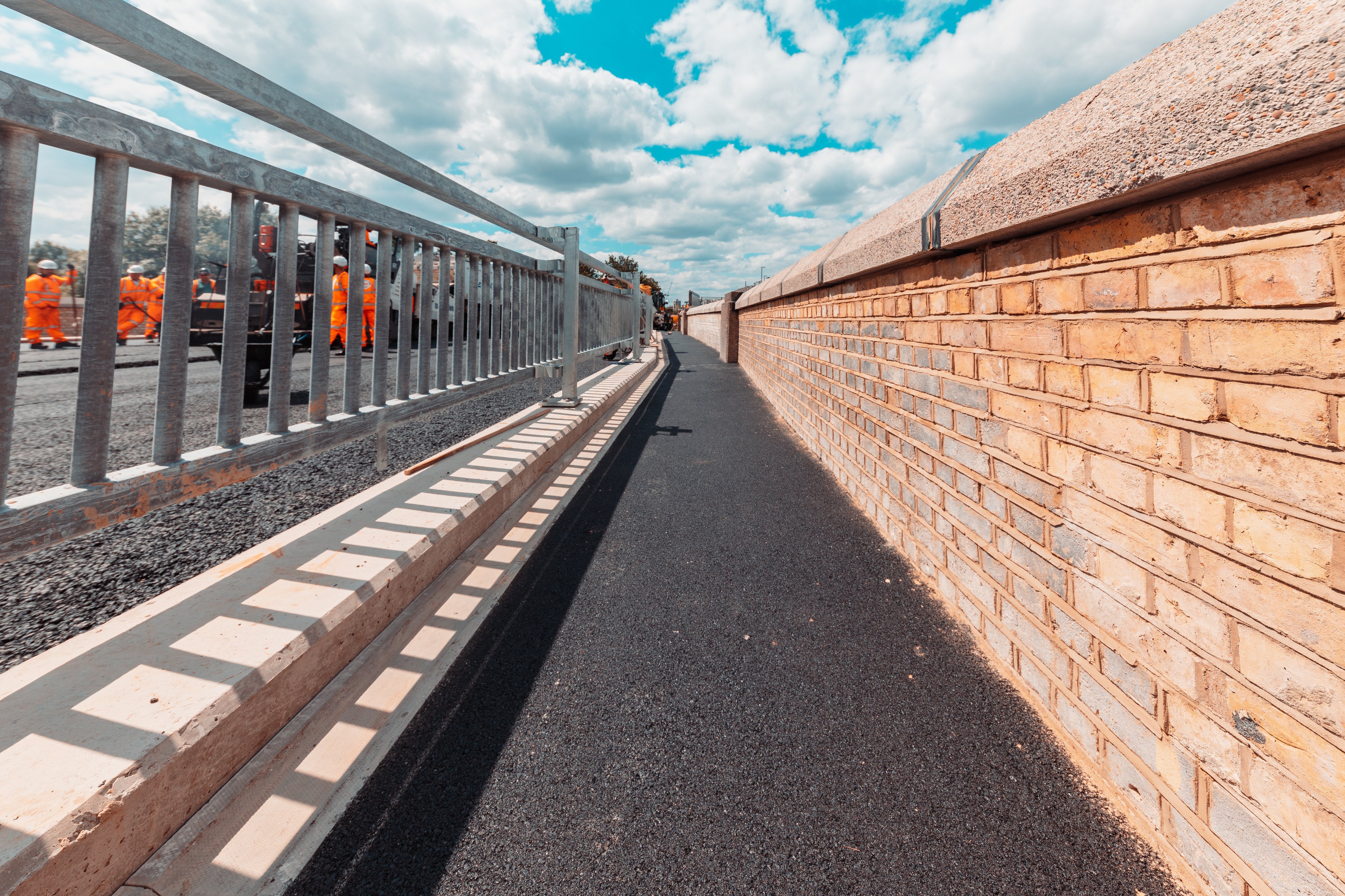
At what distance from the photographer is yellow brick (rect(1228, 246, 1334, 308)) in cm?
98

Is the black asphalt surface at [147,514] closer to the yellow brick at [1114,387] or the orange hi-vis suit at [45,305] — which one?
the yellow brick at [1114,387]

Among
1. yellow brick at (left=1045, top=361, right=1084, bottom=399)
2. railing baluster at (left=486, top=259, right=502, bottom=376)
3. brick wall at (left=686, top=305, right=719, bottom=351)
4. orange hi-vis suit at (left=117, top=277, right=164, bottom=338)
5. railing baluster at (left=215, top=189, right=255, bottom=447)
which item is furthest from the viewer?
brick wall at (left=686, top=305, right=719, bottom=351)

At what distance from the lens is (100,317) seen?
4.69 feet

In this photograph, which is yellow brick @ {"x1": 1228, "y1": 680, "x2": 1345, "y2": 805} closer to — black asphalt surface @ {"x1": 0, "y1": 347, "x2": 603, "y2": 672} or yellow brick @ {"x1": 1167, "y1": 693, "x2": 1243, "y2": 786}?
yellow brick @ {"x1": 1167, "y1": 693, "x2": 1243, "y2": 786}

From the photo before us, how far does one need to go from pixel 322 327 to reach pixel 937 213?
2722mm

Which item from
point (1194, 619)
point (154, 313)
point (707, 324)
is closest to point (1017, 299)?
point (1194, 619)

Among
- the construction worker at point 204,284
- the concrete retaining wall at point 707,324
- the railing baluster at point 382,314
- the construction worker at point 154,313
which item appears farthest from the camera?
the concrete retaining wall at point 707,324

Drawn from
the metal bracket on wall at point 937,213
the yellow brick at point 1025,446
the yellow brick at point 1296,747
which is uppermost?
the metal bracket on wall at point 937,213

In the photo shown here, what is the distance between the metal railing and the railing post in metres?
1.86

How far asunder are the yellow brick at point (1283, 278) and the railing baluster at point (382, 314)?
302cm

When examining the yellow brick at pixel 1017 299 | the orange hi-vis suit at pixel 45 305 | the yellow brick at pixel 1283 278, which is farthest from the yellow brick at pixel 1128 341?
the orange hi-vis suit at pixel 45 305

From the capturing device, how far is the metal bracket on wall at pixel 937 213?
7.41 feet

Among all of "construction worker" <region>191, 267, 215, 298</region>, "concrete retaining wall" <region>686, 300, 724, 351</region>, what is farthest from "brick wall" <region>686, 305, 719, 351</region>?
"construction worker" <region>191, 267, 215, 298</region>

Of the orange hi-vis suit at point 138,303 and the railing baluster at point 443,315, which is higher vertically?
the orange hi-vis suit at point 138,303
